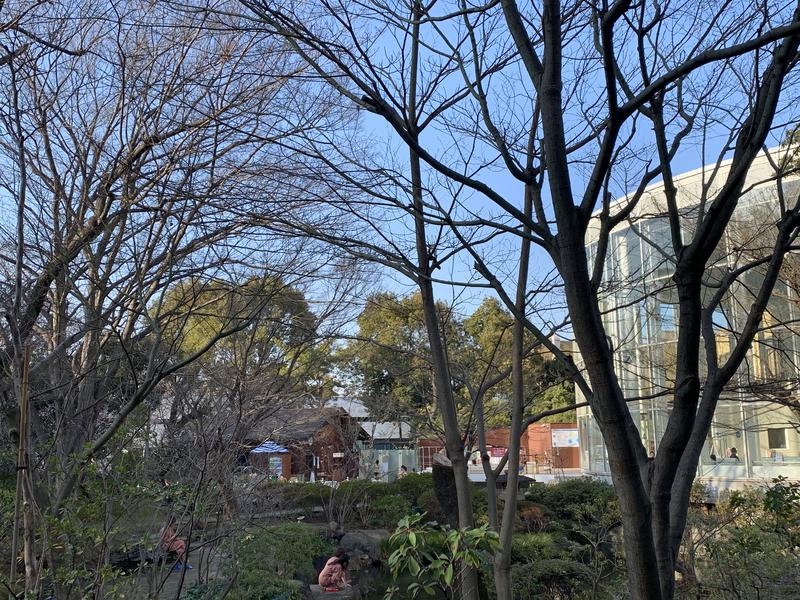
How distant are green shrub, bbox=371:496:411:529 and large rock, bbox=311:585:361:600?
4358 mm

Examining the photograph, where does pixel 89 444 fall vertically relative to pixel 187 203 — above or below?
below

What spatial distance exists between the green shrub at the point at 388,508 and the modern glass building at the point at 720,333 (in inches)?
199

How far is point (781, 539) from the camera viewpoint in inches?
200

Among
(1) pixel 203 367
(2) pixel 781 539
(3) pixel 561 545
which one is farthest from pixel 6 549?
(3) pixel 561 545

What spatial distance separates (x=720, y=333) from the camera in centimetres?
640

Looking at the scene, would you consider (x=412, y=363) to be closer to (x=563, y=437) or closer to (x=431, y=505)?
(x=431, y=505)

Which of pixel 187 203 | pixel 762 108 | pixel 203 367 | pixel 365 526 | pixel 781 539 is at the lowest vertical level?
pixel 365 526

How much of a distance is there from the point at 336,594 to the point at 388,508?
16.8ft

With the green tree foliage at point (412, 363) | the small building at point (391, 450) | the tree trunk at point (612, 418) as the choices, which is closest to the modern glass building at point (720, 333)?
the tree trunk at point (612, 418)

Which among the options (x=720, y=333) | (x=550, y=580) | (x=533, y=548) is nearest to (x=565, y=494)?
(x=533, y=548)

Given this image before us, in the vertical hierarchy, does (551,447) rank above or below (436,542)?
below

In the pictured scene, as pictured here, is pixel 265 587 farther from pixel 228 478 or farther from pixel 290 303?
pixel 290 303

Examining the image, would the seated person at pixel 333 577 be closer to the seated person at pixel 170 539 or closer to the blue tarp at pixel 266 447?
the blue tarp at pixel 266 447

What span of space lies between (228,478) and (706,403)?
4159 mm
